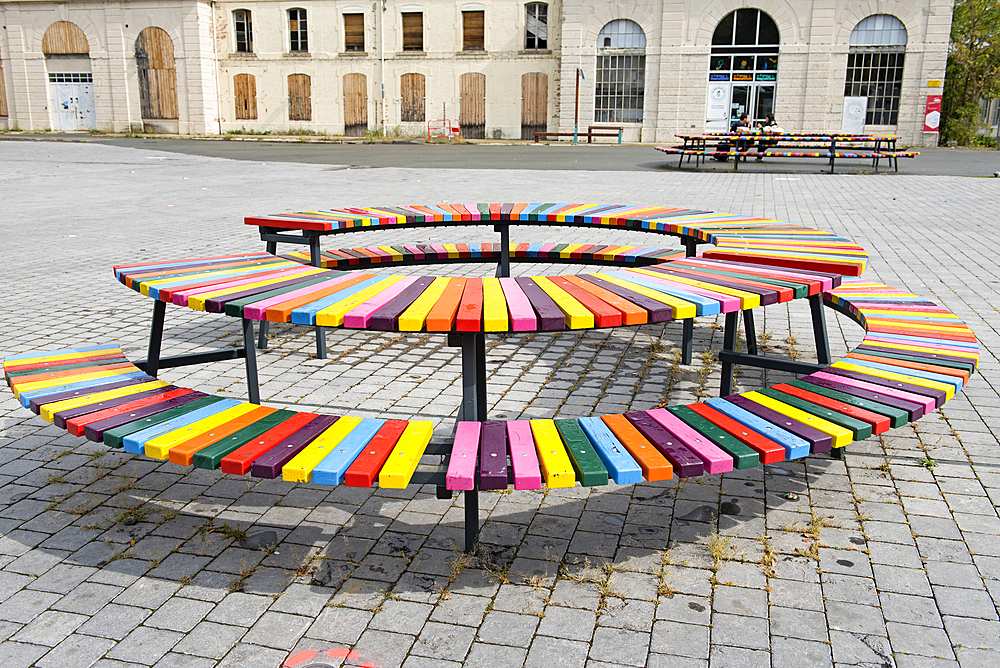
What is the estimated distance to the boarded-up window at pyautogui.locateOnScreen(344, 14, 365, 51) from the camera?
3344cm

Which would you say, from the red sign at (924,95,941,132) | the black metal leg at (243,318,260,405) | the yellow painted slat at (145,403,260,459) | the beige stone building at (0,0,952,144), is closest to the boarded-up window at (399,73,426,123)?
the beige stone building at (0,0,952,144)

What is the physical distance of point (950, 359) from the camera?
11.5ft

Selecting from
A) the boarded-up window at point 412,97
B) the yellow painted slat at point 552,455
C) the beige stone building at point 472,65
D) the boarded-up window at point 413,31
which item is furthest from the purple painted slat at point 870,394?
the boarded-up window at point 413,31

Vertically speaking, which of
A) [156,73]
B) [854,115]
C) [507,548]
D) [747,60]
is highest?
[747,60]

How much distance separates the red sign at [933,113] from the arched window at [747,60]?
499 cm

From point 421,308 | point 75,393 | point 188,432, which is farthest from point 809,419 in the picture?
point 75,393

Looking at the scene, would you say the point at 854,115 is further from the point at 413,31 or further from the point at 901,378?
the point at 901,378

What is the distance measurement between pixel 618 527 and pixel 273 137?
33091mm

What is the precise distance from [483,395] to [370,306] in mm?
618

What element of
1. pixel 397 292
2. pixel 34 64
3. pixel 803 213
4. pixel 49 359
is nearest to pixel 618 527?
pixel 397 292

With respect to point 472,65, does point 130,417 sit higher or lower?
lower

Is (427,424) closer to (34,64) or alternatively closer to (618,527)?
(618,527)

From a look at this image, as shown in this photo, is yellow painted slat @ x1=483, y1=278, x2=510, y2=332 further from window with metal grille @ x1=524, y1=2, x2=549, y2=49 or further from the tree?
the tree

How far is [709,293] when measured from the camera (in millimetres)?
3096
